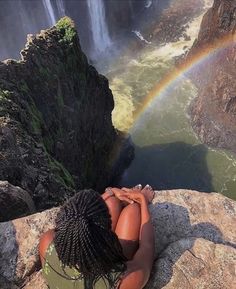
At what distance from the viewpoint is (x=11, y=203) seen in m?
8.44

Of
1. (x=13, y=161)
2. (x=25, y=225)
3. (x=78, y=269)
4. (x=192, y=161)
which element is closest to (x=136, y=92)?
(x=192, y=161)

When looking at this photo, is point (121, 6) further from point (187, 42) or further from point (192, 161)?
point (192, 161)

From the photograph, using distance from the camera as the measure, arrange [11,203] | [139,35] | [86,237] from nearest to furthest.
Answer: [86,237] → [11,203] → [139,35]

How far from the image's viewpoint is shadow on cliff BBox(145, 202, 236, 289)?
6011 millimetres

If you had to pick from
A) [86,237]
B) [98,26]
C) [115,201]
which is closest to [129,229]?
[115,201]

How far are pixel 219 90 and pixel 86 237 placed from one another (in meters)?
24.1

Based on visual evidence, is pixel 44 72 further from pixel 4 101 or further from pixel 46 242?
pixel 46 242

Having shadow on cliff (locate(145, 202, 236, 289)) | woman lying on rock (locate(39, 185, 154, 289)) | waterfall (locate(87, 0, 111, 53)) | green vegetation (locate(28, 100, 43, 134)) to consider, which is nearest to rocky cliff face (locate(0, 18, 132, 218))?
green vegetation (locate(28, 100, 43, 134))

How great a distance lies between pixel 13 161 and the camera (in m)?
11.1

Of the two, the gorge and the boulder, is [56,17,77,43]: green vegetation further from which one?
the boulder

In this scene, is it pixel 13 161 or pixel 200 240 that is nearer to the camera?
pixel 200 240

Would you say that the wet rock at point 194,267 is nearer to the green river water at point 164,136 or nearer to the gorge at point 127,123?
the gorge at point 127,123

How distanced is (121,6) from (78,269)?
34931 mm

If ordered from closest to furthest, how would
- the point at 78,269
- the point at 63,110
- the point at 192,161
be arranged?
the point at 78,269, the point at 63,110, the point at 192,161
